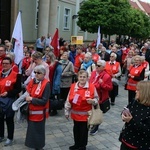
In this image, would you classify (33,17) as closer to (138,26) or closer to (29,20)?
(29,20)

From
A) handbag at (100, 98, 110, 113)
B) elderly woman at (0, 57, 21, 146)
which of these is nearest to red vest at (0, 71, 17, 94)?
elderly woman at (0, 57, 21, 146)

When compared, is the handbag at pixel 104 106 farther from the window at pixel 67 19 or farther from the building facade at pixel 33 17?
the window at pixel 67 19

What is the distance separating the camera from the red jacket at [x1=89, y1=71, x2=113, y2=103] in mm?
6398

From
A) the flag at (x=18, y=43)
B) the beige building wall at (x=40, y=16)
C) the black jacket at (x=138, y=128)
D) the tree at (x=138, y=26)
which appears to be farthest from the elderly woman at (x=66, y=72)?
the tree at (x=138, y=26)

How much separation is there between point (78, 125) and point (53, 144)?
81cm

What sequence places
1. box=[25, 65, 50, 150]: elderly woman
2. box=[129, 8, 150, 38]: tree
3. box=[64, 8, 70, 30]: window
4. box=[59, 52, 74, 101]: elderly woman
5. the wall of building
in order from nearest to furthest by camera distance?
box=[25, 65, 50, 150]: elderly woman, box=[59, 52, 74, 101]: elderly woman, the wall of building, box=[64, 8, 70, 30]: window, box=[129, 8, 150, 38]: tree

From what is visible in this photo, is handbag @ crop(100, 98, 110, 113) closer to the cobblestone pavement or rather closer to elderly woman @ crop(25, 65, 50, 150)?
the cobblestone pavement

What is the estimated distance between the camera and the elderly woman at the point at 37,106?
5242mm

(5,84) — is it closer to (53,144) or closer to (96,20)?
(53,144)

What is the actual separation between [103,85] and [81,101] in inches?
47.0

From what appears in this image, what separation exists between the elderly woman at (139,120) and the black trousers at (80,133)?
1778 mm

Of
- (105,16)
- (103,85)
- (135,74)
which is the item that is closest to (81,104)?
(103,85)

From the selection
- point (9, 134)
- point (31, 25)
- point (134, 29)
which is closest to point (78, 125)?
point (9, 134)

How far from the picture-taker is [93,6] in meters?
25.8
